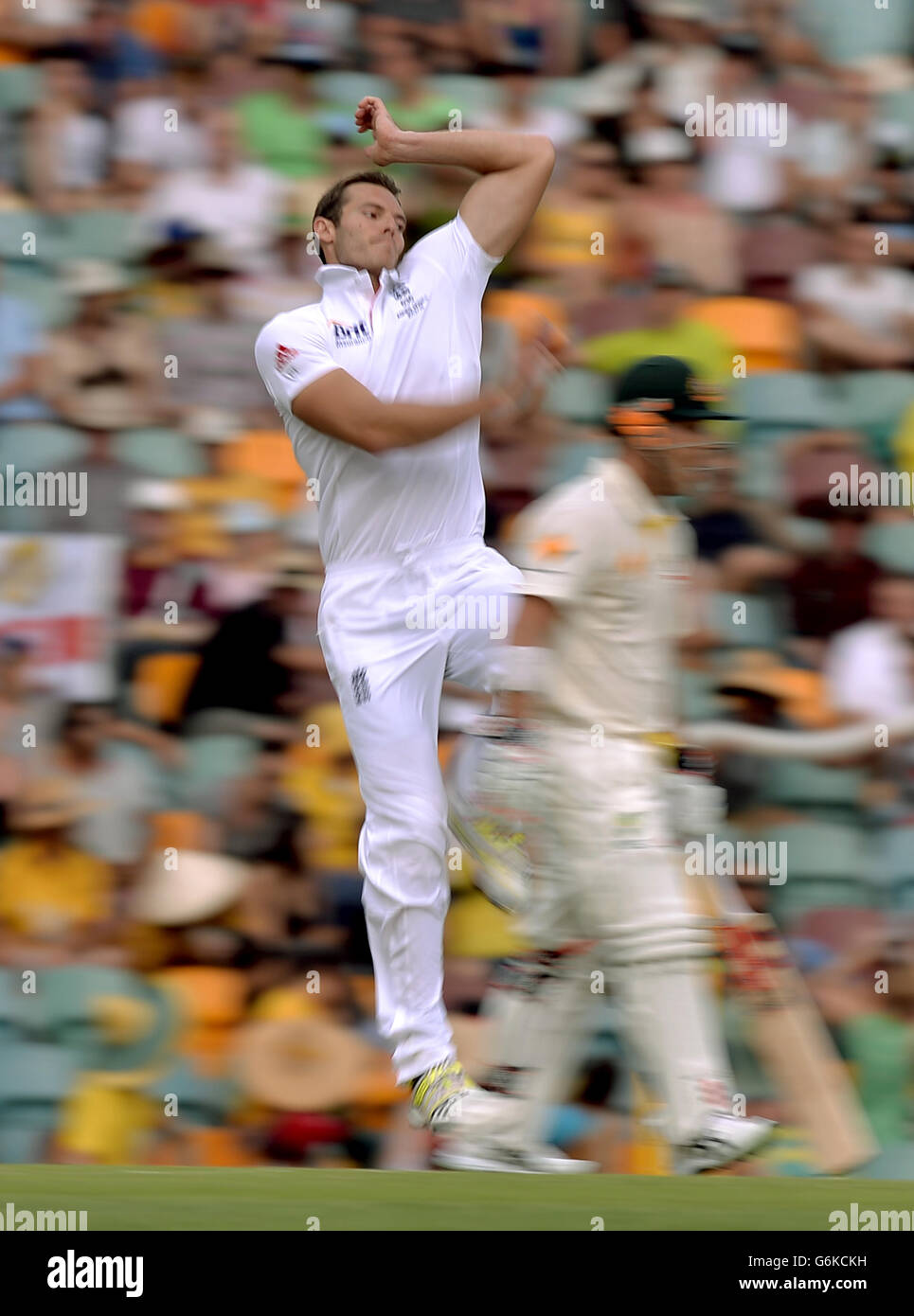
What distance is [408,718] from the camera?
15.6 ft

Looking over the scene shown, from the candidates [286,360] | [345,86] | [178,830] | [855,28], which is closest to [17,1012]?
[178,830]

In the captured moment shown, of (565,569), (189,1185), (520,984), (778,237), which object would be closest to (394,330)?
(565,569)

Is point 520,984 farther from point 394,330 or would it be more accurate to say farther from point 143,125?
point 143,125

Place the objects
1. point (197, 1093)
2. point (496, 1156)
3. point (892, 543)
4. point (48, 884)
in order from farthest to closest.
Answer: point (892, 543), point (48, 884), point (197, 1093), point (496, 1156)

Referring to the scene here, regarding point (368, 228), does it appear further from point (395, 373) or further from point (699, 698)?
point (699, 698)

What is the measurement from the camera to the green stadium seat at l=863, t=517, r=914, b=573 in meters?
6.70

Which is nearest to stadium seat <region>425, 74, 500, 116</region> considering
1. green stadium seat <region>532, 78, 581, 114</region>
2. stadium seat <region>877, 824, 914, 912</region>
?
green stadium seat <region>532, 78, 581, 114</region>

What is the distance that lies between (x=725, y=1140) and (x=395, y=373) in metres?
1.97

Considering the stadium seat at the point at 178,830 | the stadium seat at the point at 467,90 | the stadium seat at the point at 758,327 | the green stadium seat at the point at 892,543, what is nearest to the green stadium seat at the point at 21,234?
the stadium seat at the point at 467,90

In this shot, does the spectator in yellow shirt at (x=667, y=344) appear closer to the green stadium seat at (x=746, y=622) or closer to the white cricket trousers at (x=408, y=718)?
the green stadium seat at (x=746, y=622)

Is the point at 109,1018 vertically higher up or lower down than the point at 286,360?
lower down

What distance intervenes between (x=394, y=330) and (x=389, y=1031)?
5.43ft

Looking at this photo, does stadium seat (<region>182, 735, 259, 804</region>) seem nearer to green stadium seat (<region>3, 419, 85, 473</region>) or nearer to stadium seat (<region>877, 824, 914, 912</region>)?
green stadium seat (<region>3, 419, 85, 473</region>)

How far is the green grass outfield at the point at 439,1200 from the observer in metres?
3.68
